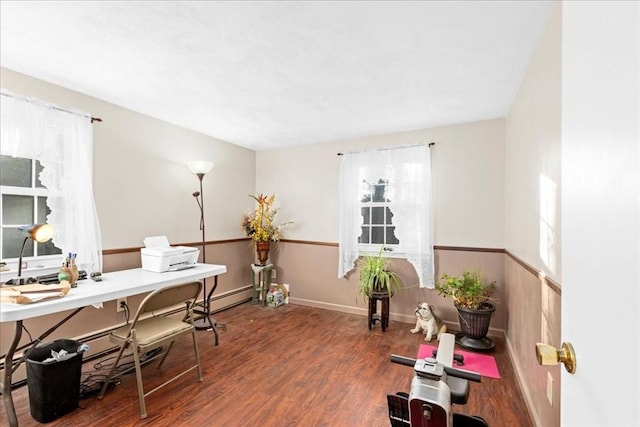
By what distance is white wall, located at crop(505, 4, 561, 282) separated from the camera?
1.46 metres

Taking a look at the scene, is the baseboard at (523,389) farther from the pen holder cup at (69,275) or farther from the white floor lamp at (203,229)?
the pen holder cup at (69,275)

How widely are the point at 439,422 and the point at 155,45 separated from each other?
8.02ft

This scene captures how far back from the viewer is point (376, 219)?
377 centimetres

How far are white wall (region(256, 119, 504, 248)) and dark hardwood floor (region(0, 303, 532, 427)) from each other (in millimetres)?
1176

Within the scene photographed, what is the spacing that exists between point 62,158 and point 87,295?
4.13ft

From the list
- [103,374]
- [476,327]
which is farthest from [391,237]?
[103,374]

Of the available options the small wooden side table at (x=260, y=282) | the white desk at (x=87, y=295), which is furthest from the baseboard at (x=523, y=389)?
the small wooden side table at (x=260, y=282)

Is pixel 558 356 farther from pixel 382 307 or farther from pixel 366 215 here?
pixel 366 215

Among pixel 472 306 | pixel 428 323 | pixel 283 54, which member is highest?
pixel 283 54

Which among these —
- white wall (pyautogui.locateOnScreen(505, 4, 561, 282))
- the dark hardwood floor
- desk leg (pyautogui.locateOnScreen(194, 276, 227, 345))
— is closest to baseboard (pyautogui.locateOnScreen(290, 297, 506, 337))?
the dark hardwood floor

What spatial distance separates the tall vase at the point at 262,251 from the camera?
4.12 metres

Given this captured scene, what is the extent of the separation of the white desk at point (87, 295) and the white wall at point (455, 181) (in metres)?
1.81

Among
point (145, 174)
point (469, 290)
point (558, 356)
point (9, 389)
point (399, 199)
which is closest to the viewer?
point (558, 356)

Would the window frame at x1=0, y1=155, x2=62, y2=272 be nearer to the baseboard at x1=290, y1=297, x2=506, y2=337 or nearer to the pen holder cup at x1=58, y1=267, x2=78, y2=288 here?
the pen holder cup at x1=58, y1=267, x2=78, y2=288
